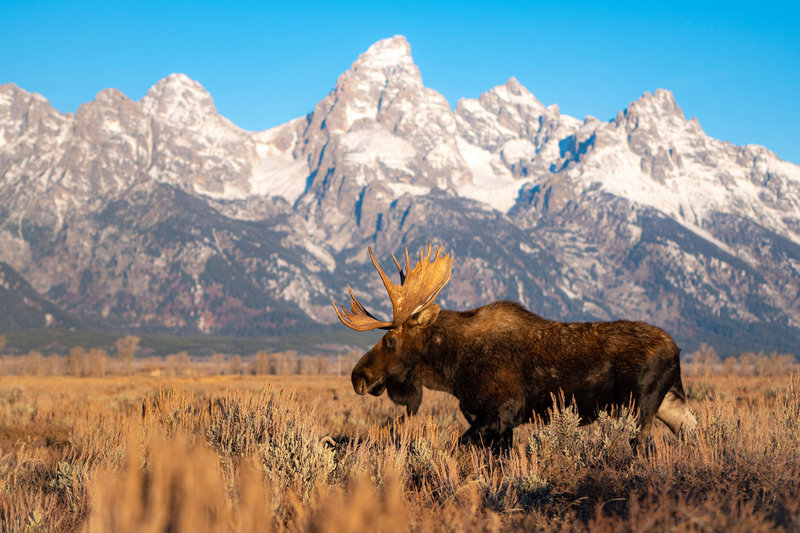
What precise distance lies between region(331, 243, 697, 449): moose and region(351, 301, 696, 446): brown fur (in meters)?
0.01

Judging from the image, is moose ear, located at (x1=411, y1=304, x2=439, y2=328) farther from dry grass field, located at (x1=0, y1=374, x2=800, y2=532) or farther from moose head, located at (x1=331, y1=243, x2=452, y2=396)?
dry grass field, located at (x1=0, y1=374, x2=800, y2=532)

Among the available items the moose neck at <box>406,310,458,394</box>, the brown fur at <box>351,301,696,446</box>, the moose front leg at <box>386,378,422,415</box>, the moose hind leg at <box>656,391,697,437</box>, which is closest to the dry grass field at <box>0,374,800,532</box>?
the moose hind leg at <box>656,391,697,437</box>

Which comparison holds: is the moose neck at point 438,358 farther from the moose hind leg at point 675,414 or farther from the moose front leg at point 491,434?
the moose hind leg at point 675,414

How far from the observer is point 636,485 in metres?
5.71

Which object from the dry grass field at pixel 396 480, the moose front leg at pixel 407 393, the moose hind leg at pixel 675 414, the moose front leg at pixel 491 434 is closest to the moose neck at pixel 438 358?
the moose front leg at pixel 407 393

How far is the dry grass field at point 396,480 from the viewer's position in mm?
3914

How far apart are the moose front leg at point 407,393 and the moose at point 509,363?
0.04ft

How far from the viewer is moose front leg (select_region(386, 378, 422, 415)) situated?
29.0ft

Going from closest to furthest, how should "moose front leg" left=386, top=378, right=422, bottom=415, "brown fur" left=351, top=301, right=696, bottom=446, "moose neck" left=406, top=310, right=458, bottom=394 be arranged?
"brown fur" left=351, top=301, right=696, bottom=446, "moose neck" left=406, top=310, right=458, bottom=394, "moose front leg" left=386, top=378, right=422, bottom=415

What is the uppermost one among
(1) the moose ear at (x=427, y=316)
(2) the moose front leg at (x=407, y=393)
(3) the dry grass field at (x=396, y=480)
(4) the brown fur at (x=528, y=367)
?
(1) the moose ear at (x=427, y=316)

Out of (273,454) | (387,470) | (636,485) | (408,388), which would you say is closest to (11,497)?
(273,454)

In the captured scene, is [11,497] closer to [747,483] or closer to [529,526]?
[529,526]

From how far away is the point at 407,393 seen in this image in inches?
350

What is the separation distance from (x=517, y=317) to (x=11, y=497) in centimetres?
581
